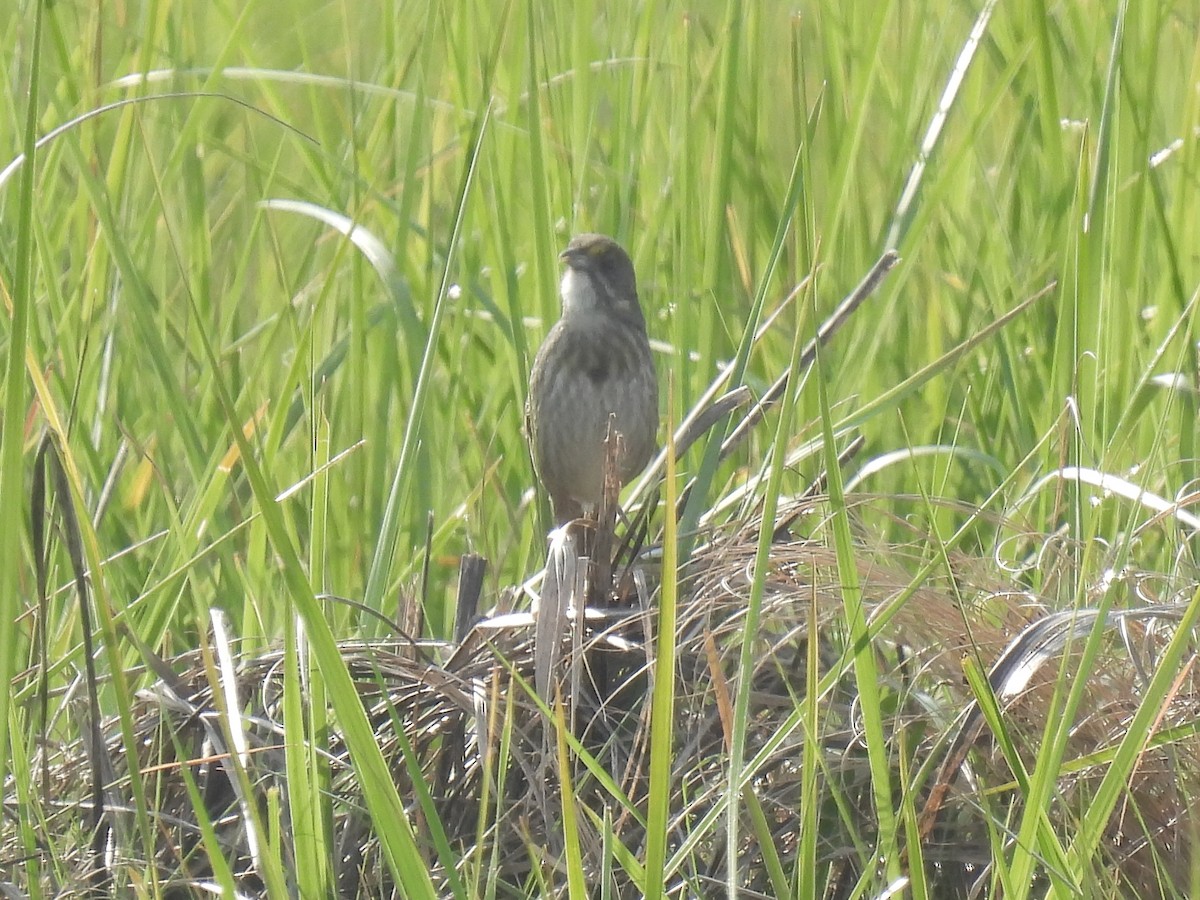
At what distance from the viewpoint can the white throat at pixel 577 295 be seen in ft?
13.5

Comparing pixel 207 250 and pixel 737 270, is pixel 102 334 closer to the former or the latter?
pixel 207 250

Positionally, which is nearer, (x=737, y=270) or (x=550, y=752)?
(x=550, y=752)

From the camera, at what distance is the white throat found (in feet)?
13.5

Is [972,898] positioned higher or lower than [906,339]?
lower

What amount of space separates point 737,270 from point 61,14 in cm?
196

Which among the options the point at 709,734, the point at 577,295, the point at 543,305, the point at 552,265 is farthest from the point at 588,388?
the point at 709,734

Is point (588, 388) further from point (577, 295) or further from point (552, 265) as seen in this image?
point (552, 265)

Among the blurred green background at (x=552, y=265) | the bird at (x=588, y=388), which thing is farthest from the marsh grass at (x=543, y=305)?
the bird at (x=588, y=388)

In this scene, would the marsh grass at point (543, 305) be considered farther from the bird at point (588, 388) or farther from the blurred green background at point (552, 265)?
the bird at point (588, 388)

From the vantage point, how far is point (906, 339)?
143 inches

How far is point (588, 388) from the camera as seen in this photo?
4.24m

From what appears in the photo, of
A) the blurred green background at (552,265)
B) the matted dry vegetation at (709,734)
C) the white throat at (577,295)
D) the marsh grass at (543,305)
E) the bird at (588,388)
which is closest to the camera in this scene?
the matted dry vegetation at (709,734)

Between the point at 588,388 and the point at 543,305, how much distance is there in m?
0.91

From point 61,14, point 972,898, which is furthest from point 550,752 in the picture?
point 61,14
